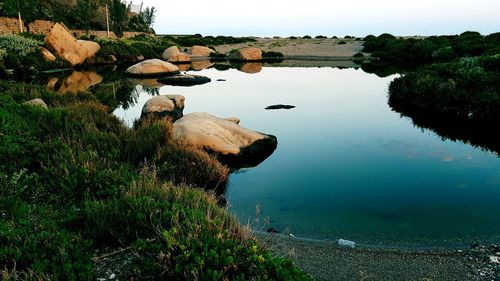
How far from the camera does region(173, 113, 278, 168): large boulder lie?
13.3m

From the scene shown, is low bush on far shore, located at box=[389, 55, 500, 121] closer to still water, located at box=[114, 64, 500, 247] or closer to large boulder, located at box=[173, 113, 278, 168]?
still water, located at box=[114, 64, 500, 247]

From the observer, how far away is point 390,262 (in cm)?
712

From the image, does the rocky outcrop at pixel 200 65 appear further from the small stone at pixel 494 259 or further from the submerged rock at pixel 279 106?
the small stone at pixel 494 259

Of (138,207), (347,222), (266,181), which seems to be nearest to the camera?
(138,207)

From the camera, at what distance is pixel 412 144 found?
700 inches

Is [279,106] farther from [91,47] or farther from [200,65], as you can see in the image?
[91,47]

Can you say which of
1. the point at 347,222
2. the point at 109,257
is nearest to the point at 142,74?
the point at 347,222

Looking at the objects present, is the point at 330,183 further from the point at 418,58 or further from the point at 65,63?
the point at 418,58

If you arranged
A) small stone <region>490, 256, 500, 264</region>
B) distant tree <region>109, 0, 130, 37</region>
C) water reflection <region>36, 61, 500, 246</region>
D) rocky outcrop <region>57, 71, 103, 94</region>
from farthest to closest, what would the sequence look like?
distant tree <region>109, 0, 130, 37</region>, rocky outcrop <region>57, 71, 103, 94</region>, water reflection <region>36, 61, 500, 246</region>, small stone <region>490, 256, 500, 264</region>

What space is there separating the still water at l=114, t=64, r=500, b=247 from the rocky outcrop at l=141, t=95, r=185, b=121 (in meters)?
3.31

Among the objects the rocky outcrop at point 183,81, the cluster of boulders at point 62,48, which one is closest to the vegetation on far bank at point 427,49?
the rocky outcrop at point 183,81

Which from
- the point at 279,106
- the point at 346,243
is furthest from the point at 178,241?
the point at 279,106

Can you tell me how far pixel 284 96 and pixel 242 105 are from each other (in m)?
5.71

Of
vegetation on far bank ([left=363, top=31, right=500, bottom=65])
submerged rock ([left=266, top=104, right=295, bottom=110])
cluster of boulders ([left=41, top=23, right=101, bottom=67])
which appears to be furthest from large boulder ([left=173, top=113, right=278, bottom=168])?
vegetation on far bank ([left=363, top=31, right=500, bottom=65])
